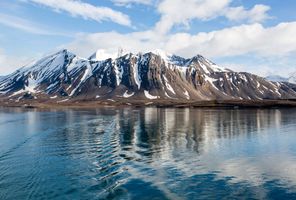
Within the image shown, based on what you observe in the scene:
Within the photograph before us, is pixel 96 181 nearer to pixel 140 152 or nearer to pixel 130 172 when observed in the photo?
pixel 130 172

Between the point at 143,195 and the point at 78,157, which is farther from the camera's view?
the point at 78,157

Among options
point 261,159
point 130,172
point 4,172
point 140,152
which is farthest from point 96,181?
point 261,159

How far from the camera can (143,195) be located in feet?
101

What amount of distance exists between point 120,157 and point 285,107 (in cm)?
15304

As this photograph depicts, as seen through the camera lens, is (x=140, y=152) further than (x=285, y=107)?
No

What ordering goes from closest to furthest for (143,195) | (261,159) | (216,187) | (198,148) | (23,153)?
(143,195) → (216,187) → (261,159) → (23,153) → (198,148)

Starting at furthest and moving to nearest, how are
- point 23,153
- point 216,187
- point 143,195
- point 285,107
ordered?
point 285,107
point 23,153
point 216,187
point 143,195

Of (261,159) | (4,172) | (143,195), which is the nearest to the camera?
(143,195)

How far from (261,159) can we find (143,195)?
1926 centimetres

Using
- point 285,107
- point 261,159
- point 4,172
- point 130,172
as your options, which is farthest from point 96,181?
point 285,107

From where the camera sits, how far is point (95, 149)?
5238 cm

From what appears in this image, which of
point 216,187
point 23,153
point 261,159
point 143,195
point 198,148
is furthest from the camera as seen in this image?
point 198,148

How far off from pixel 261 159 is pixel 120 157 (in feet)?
53.6

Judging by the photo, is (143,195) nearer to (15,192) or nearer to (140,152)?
(15,192)
